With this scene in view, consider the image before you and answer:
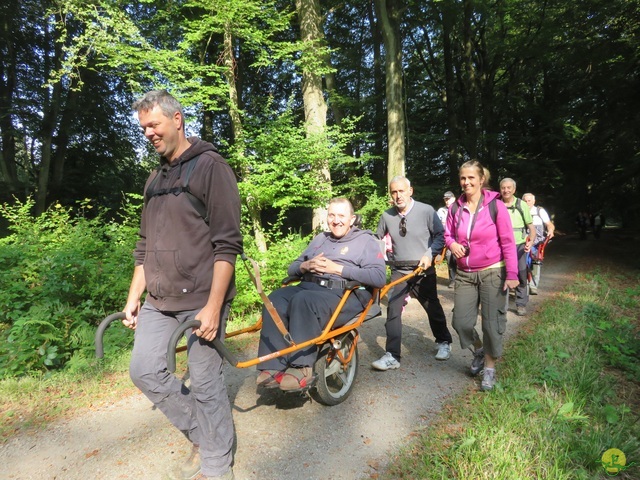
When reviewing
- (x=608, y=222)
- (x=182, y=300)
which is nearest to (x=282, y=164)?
(x=182, y=300)

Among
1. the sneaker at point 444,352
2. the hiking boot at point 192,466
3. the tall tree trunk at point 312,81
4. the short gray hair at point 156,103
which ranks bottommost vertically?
the sneaker at point 444,352

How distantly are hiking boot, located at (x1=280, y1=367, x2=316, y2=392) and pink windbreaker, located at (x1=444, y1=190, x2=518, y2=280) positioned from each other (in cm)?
193

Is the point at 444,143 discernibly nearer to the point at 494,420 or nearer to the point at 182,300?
the point at 494,420

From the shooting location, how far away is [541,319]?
19.1ft

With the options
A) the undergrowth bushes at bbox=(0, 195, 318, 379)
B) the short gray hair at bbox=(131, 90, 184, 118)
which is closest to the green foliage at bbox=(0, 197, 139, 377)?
the undergrowth bushes at bbox=(0, 195, 318, 379)

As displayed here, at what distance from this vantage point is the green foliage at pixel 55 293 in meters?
4.04

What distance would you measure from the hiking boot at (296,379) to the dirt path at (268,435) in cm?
45

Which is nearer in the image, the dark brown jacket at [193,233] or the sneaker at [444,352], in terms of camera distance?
the dark brown jacket at [193,233]

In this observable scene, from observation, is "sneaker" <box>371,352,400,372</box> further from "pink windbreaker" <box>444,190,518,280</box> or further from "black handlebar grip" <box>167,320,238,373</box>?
"black handlebar grip" <box>167,320,238,373</box>

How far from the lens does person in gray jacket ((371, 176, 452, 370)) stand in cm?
419

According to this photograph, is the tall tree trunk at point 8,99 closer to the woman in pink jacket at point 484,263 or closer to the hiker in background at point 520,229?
A: the hiker in background at point 520,229

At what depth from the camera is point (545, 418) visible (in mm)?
2889

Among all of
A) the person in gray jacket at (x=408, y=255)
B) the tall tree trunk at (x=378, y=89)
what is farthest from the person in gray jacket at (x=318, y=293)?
the tall tree trunk at (x=378, y=89)

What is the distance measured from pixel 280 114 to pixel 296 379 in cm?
686
